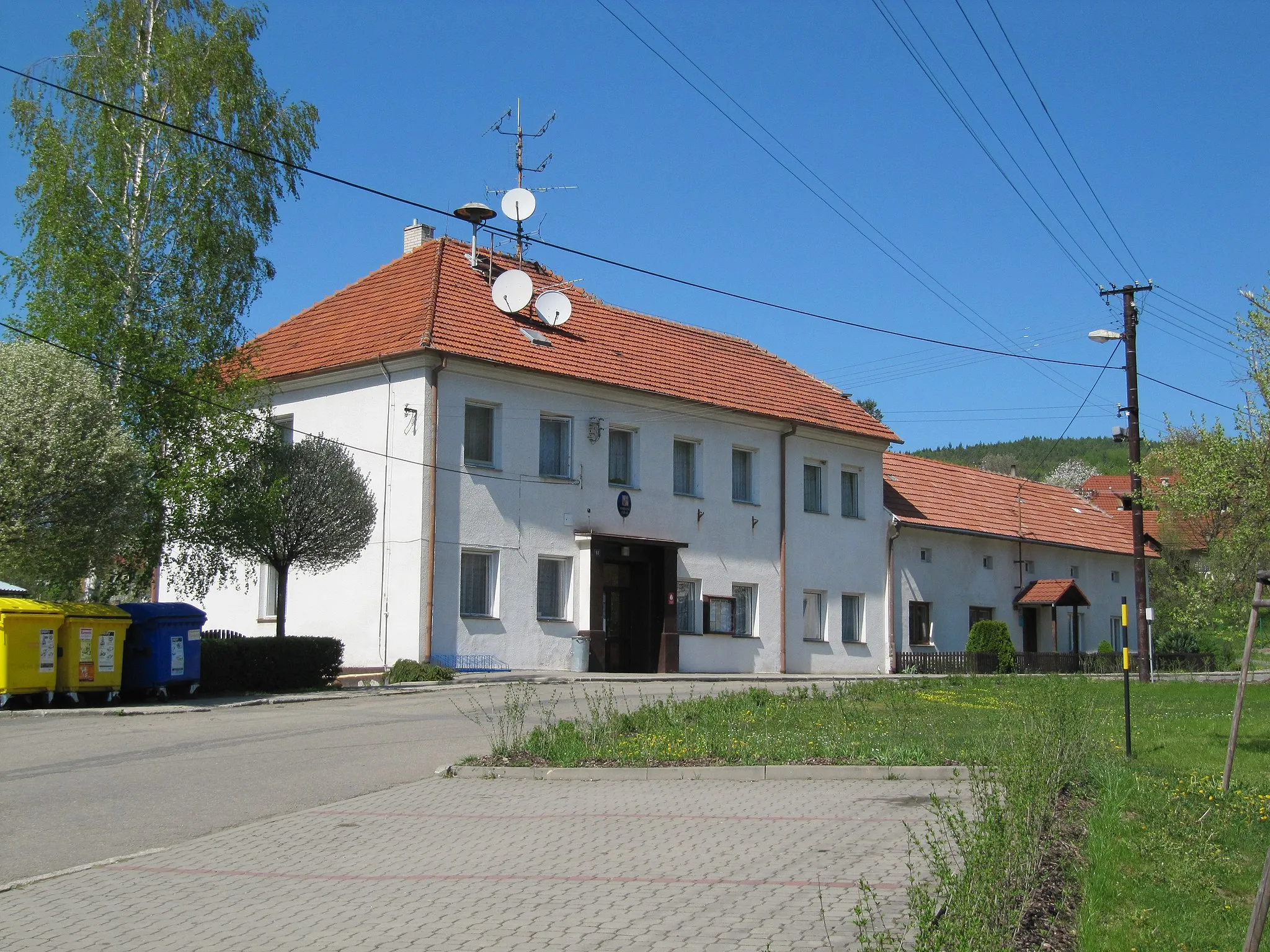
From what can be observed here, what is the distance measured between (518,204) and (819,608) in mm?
14291

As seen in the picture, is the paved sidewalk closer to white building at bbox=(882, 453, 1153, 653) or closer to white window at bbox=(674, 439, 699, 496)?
white window at bbox=(674, 439, 699, 496)

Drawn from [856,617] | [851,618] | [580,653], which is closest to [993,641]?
[856,617]

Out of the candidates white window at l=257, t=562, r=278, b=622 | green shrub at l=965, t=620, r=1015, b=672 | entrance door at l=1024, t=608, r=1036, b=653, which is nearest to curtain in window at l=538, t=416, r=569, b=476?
white window at l=257, t=562, r=278, b=622

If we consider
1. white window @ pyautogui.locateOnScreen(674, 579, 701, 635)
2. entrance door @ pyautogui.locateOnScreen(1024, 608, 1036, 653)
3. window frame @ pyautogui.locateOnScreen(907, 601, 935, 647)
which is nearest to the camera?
white window @ pyautogui.locateOnScreen(674, 579, 701, 635)

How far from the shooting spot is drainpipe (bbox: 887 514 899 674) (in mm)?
38156

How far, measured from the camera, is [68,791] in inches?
462

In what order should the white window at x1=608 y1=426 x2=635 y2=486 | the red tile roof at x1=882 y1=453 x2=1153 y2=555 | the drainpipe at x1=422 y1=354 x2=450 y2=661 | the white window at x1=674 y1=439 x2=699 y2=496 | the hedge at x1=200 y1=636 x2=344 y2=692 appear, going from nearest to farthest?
the hedge at x1=200 y1=636 x2=344 y2=692
the drainpipe at x1=422 y1=354 x2=450 y2=661
the white window at x1=608 y1=426 x2=635 y2=486
the white window at x1=674 y1=439 x2=699 y2=496
the red tile roof at x1=882 y1=453 x2=1153 y2=555

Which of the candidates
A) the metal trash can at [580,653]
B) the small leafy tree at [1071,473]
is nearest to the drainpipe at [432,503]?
the metal trash can at [580,653]

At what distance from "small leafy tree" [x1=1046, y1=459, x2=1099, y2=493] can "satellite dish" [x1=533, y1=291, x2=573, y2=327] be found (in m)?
74.5

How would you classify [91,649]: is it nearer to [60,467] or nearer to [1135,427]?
[60,467]

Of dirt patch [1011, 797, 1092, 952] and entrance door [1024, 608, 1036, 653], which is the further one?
entrance door [1024, 608, 1036, 653]

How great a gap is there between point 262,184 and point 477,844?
2270cm

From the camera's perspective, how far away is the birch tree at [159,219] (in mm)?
24438

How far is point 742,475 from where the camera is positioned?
34.8 m
